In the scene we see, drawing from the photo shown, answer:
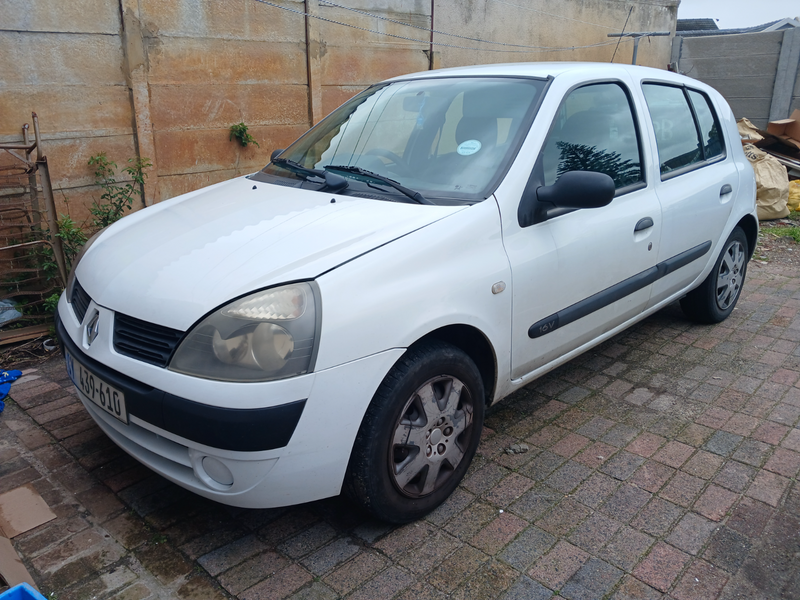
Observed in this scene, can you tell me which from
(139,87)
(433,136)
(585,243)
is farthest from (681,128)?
(139,87)

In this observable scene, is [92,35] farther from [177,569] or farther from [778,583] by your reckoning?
[778,583]

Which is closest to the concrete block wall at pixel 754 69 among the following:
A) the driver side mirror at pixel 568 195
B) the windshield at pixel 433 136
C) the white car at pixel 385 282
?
the white car at pixel 385 282

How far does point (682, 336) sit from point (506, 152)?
242 cm

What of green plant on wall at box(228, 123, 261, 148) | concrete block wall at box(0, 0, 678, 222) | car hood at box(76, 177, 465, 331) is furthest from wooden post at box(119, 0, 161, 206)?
car hood at box(76, 177, 465, 331)

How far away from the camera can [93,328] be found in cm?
240

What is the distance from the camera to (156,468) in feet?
7.55

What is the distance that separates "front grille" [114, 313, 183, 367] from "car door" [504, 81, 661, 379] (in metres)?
1.37

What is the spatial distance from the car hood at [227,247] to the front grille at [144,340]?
3 cm

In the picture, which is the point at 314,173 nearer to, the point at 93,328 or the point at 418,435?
the point at 93,328

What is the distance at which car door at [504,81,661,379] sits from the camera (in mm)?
2781

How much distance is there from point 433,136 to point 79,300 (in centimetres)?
172

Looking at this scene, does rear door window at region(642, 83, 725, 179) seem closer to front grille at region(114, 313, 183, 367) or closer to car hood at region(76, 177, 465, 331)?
car hood at region(76, 177, 465, 331)

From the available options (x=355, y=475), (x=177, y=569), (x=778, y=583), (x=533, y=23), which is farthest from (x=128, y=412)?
(x=533, y=23)

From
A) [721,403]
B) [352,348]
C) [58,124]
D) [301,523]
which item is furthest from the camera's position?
[58,124]
